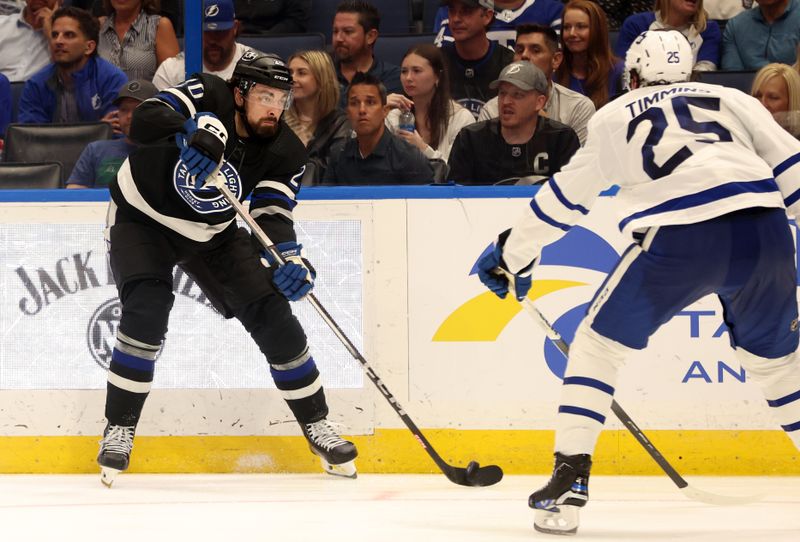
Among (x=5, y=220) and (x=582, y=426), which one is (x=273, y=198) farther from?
(x=582, y=426)

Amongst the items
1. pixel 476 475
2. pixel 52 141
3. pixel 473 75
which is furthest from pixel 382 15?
pixel 476 475

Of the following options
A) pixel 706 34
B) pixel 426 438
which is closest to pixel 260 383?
pixel 426 438

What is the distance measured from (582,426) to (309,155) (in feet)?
5.58

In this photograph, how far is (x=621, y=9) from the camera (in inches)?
199

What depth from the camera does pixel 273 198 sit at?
3820 mm

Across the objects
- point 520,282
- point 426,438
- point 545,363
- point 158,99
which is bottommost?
point 426,438

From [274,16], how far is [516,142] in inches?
50.2

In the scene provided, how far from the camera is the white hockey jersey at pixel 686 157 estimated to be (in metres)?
2.80

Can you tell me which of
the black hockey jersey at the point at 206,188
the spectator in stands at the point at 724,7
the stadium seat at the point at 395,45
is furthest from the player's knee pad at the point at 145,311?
the spectator in stands at the point at 724,7

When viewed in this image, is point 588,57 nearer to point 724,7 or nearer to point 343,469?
point 724,7

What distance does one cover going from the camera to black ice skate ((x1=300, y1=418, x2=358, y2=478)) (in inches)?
151

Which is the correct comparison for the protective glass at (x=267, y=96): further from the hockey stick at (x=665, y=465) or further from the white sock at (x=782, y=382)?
the white sock at (x=782, y=382)

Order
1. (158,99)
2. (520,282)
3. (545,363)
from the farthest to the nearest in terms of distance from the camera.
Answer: (545,363) < (158,99) < (520,282)

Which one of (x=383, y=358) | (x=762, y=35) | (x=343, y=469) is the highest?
(x=762, y=35)
